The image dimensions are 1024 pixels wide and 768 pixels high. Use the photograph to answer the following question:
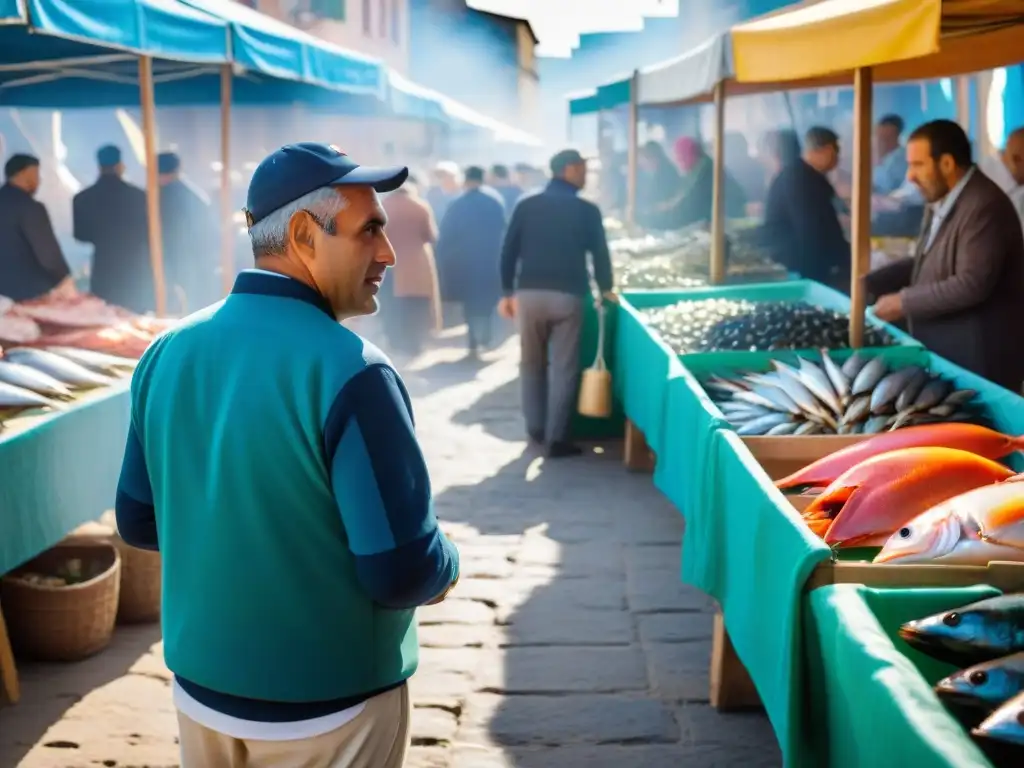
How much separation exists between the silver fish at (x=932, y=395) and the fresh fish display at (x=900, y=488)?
1.23 metres

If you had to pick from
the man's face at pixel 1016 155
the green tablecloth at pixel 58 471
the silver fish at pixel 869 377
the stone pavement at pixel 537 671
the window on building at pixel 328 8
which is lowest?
the stone pavement at pixel 537 671

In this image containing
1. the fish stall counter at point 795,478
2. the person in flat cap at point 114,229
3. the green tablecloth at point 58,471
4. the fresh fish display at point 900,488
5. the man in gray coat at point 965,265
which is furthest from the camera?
the person in flat cap at point 114,229

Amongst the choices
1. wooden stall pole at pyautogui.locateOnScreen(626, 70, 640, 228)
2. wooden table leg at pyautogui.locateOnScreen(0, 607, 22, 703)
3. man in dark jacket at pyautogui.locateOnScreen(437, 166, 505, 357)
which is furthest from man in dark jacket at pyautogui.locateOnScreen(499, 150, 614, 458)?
wooden table leg at pyautogui.locateOnScreen(0, 607, 22, 703)

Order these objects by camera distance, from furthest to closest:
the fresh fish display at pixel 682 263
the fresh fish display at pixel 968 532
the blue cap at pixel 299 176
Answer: the fresh fish display at pixel 682 263 < the fresh fish display at pixel 968 532 < the blue cap at pixel 299 176

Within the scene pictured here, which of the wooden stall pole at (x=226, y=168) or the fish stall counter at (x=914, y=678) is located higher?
the wooden stall pole at (x=226, y=168)

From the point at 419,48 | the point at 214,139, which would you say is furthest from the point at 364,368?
the point at 419,48

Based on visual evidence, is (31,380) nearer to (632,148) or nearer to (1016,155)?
(1016,155)

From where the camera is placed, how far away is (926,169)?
5.56m

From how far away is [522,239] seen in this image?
836 cm

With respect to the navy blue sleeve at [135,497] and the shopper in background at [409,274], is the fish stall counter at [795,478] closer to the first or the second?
the navy blue sleeve at [135,497]

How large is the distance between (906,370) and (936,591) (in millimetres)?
2534

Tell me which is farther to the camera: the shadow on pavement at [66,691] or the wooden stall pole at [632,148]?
the wooden stall pole at [632,148]

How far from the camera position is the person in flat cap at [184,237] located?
1002cm

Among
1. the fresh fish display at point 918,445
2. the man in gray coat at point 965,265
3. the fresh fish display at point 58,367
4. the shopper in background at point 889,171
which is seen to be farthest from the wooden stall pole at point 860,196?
the shopper in background at point 889,171
